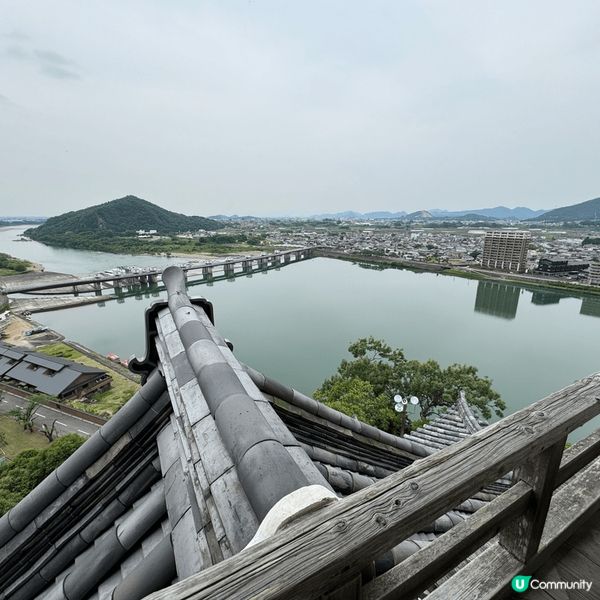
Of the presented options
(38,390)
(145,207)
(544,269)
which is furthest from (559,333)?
(145,207)

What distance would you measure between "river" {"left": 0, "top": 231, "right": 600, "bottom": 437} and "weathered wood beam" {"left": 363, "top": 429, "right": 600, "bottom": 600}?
15822mm

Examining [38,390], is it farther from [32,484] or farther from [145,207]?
[145,207]

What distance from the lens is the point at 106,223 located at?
101 m

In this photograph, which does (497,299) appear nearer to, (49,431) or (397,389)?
(397,389)

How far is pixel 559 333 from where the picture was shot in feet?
82.7

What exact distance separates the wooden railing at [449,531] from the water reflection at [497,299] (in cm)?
3298

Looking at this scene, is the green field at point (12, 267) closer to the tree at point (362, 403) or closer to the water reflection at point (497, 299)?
the tree at point (362, 403)

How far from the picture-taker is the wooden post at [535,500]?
1.04 metres

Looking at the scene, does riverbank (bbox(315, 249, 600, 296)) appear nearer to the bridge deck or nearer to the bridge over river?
the bridge over river

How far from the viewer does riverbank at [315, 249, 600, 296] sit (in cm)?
3769

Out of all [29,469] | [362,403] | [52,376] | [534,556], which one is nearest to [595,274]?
[362,403]

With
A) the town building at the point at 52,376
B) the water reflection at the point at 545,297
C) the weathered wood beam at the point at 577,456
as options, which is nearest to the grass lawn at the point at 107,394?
the town building at the point at 52,376

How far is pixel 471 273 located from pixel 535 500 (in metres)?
51.6

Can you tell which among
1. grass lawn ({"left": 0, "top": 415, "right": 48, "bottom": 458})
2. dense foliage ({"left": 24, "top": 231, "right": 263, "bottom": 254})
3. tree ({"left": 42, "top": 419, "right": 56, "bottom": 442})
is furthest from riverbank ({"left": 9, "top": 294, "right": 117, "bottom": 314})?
dense foliage ({"left": 24, "top": 231, "right": 263, "bottom": 254})
